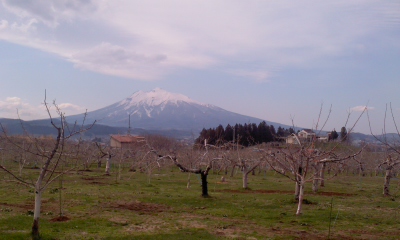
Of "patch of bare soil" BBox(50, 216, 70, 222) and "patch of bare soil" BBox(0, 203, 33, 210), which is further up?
"patch of bare soil" BBox(50, 216, 70, 222)

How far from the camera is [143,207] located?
15391mm

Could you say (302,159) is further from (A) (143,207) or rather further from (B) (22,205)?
(B) (22,205)

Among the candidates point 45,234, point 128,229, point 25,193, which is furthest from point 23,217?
point 25,193

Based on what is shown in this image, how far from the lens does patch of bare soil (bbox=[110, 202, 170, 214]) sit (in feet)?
48.2

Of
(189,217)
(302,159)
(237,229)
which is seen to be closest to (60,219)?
(189,217)

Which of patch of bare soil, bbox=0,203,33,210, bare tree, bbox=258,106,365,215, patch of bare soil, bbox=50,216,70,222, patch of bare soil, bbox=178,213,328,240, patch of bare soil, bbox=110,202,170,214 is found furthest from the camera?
patch of bare soil, bbox=110,202,170,214

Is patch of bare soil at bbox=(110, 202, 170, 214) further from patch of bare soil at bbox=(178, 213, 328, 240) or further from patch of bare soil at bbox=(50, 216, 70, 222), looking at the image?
patch of bare soil at bbox=(50, 216, 70, 222)

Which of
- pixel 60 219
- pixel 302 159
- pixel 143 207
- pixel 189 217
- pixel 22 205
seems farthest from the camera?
pixel 302 159

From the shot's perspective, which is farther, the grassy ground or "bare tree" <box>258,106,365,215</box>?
"bare tree" <box>258,106,365,215</box>

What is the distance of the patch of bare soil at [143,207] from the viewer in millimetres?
14687

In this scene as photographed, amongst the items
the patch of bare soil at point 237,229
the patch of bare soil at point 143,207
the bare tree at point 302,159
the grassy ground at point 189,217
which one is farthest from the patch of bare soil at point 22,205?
the bare tree at point 302,159

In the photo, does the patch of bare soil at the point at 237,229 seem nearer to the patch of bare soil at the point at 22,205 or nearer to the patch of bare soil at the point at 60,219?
the patch of bare soil at the point at 60,219

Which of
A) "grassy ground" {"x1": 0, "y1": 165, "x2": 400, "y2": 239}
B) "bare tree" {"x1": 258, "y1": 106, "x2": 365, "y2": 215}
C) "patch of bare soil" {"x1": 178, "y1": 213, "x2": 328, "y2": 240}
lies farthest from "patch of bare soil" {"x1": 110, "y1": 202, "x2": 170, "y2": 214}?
"bare tree" {"x1": 258, "y1": 106, "x2": 365, "y2": 215}

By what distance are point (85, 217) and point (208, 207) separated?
526cm
